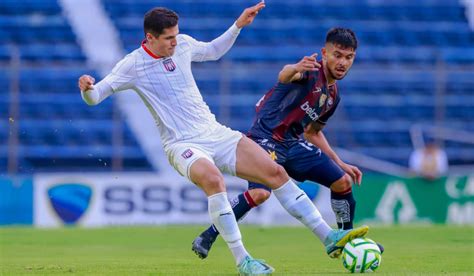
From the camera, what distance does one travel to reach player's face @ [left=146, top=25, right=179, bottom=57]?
7.46 m

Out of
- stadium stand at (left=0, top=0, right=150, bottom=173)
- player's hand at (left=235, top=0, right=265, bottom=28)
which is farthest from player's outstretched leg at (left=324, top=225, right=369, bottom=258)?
stadium stand at (left=0, top=0, right=150, bottom=173)

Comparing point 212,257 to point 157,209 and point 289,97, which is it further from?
point 157,209

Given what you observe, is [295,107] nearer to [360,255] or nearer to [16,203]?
[360,255]

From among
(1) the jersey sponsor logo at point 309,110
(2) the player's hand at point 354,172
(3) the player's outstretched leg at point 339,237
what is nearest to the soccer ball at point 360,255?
(3) the player's outstretched leg at point 339,237

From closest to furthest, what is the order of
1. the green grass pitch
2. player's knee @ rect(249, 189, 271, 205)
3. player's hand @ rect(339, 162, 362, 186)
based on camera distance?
the green grass pitch < player's hand @ rect(339, 162, 362, 186) < player's knee @ rect(249, 189, 271, 205)

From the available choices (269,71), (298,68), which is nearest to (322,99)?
(298,68)

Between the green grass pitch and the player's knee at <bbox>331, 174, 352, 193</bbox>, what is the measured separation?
65cm

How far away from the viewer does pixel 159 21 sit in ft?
24.3

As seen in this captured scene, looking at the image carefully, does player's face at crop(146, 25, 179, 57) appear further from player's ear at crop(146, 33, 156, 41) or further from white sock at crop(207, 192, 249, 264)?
white sock at crop(207, 192, 249, 264)

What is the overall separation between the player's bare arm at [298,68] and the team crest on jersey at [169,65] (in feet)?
2.82

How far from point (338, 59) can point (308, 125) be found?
35.7 inches

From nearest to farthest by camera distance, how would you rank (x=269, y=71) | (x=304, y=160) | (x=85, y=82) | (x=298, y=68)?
(x=85, y=82), (x=298, y=68), (x=304, y=160), (x=269, y=71)

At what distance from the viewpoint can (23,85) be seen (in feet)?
61.5

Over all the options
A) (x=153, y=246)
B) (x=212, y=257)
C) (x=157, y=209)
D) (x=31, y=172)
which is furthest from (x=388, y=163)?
(x=212, y=257)
